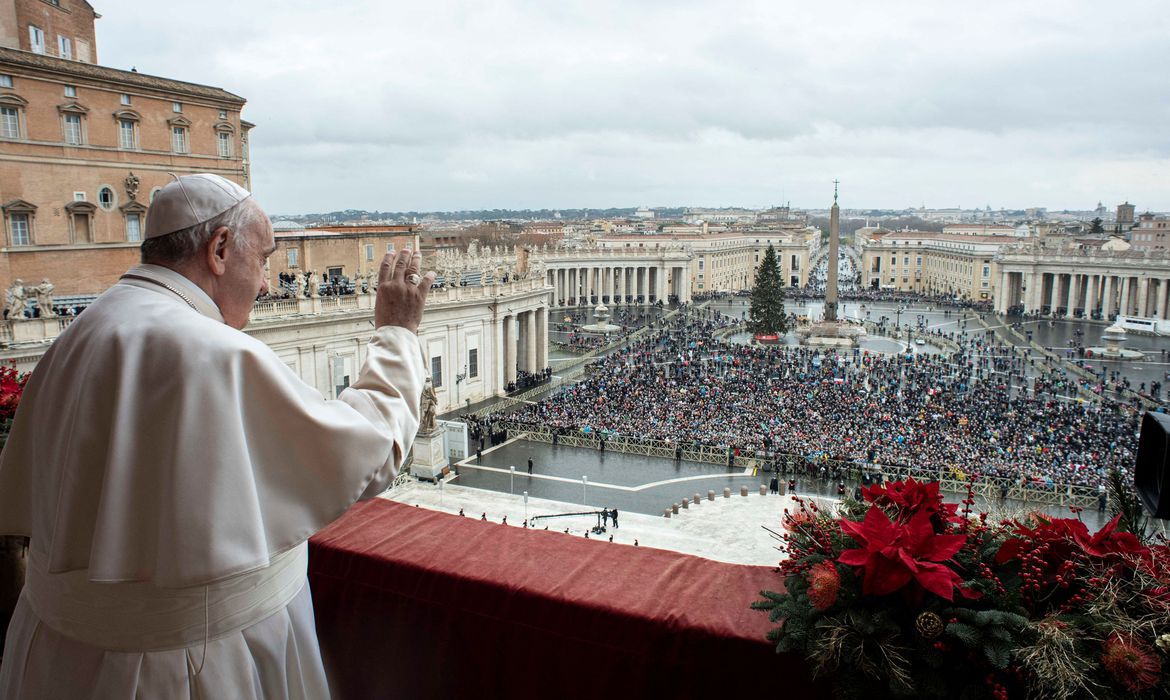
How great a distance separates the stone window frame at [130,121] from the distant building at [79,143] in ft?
0.10

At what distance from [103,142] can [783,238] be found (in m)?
93.8

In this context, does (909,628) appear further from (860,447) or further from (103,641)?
(860,447)

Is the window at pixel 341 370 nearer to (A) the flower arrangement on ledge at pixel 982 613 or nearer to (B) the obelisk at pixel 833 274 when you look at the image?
(A) the flower arrangement on ledge at pixel 982 613

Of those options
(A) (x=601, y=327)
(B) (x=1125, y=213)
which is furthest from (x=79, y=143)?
(B) (x=1125, y=213)

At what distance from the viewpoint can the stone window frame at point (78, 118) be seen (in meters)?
23.6

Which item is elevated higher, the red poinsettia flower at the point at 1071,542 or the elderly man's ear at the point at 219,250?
the elderly man's ear at the point at 219,250

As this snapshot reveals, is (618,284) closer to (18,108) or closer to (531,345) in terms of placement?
(531,345)

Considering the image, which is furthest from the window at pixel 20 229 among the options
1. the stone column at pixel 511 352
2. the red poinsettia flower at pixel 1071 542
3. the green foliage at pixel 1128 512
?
the green foliage at pixel 1128 512

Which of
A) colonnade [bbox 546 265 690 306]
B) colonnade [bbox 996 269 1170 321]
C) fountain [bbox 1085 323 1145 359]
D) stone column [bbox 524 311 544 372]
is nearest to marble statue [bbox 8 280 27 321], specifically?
stone column [bbox 524 311 544 372]

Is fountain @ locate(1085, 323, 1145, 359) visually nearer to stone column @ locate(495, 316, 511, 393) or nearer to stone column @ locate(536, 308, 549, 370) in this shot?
stone column @ locate(536, 308, 549, 370)

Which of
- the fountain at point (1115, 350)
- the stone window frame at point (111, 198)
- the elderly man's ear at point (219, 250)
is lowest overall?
the fountain at point (1115, 350)

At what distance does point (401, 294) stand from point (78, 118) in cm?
2676

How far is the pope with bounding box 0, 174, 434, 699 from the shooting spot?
195cm

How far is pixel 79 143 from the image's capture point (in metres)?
24.2
